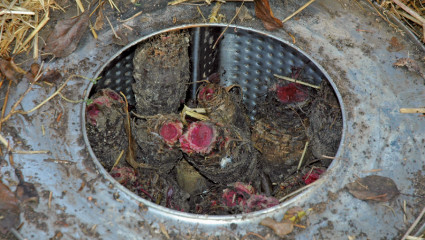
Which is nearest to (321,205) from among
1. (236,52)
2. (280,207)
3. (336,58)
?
(280,207)

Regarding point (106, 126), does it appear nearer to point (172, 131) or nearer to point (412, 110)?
point (172, 131)

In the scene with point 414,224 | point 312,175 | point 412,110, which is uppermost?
point 412,110

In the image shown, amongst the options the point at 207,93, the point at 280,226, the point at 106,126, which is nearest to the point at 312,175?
the point at 280,226

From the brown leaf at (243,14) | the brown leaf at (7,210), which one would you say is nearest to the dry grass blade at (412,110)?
the brown leaf at (243,14)

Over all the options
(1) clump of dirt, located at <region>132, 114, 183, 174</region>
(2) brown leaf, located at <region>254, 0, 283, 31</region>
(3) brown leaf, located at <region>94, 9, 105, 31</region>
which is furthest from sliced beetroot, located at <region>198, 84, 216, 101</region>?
(3) brown leaf, located at <region>94, 9, 105, 31</region>

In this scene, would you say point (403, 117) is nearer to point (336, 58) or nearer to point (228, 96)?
point (336, 58)

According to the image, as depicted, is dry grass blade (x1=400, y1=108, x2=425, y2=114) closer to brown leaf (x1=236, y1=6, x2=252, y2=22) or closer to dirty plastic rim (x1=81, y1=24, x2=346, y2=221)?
dirty plastic rim (x1=81, y1=24, x2=346, y2=221)
